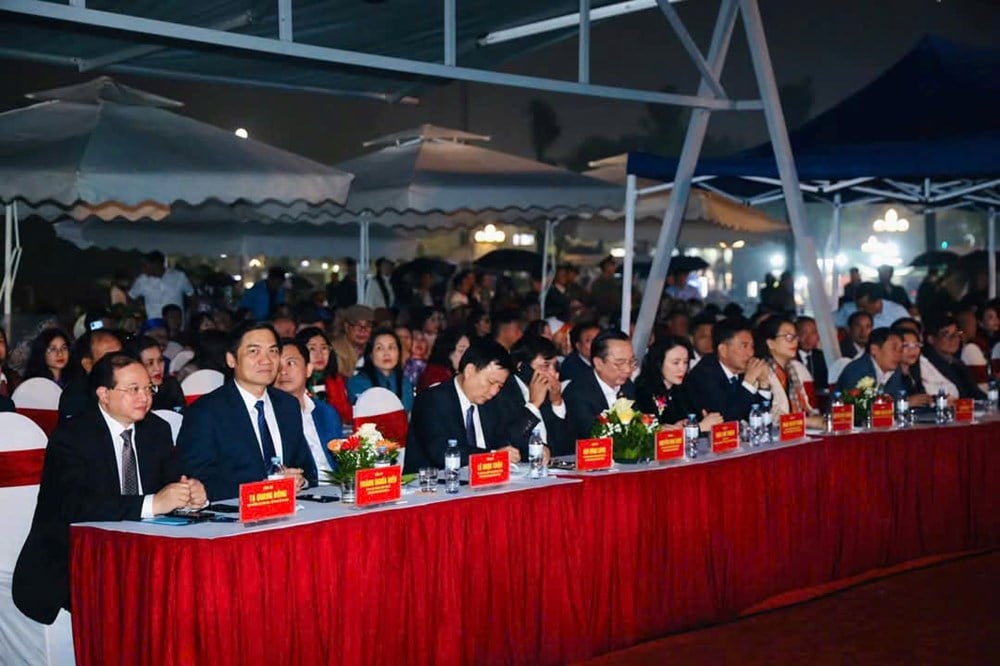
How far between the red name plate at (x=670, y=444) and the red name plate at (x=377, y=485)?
1.56 metres

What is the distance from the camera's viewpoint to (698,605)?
20.2 ft

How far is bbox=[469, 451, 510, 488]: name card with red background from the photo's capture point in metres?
5.22

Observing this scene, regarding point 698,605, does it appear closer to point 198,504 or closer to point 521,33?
point 198,504

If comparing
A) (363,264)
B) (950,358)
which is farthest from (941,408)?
(363,264)

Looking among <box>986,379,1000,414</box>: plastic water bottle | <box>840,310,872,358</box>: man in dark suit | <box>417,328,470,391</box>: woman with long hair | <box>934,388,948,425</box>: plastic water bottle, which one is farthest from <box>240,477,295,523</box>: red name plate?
<box>840,310,872,358</box>: man in dark suit

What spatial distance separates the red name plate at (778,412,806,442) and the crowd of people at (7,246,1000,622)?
6.5 inches

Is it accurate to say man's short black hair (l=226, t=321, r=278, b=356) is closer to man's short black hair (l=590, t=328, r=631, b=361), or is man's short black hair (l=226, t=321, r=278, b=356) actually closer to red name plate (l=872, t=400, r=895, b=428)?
man's short black hair (l=590, t=328, r=631, b=361)

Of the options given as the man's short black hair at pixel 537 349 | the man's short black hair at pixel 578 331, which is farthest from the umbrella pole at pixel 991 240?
the man's short black hair at pixel 537 349

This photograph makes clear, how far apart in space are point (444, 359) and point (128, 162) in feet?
7.38

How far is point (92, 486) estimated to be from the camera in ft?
15.0

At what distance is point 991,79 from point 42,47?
22.9 feet

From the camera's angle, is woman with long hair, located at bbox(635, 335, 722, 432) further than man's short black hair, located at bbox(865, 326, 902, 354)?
No

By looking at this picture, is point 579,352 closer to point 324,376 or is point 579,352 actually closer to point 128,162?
point 324,376

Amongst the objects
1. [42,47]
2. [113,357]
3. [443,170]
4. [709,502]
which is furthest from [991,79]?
[113,357]
